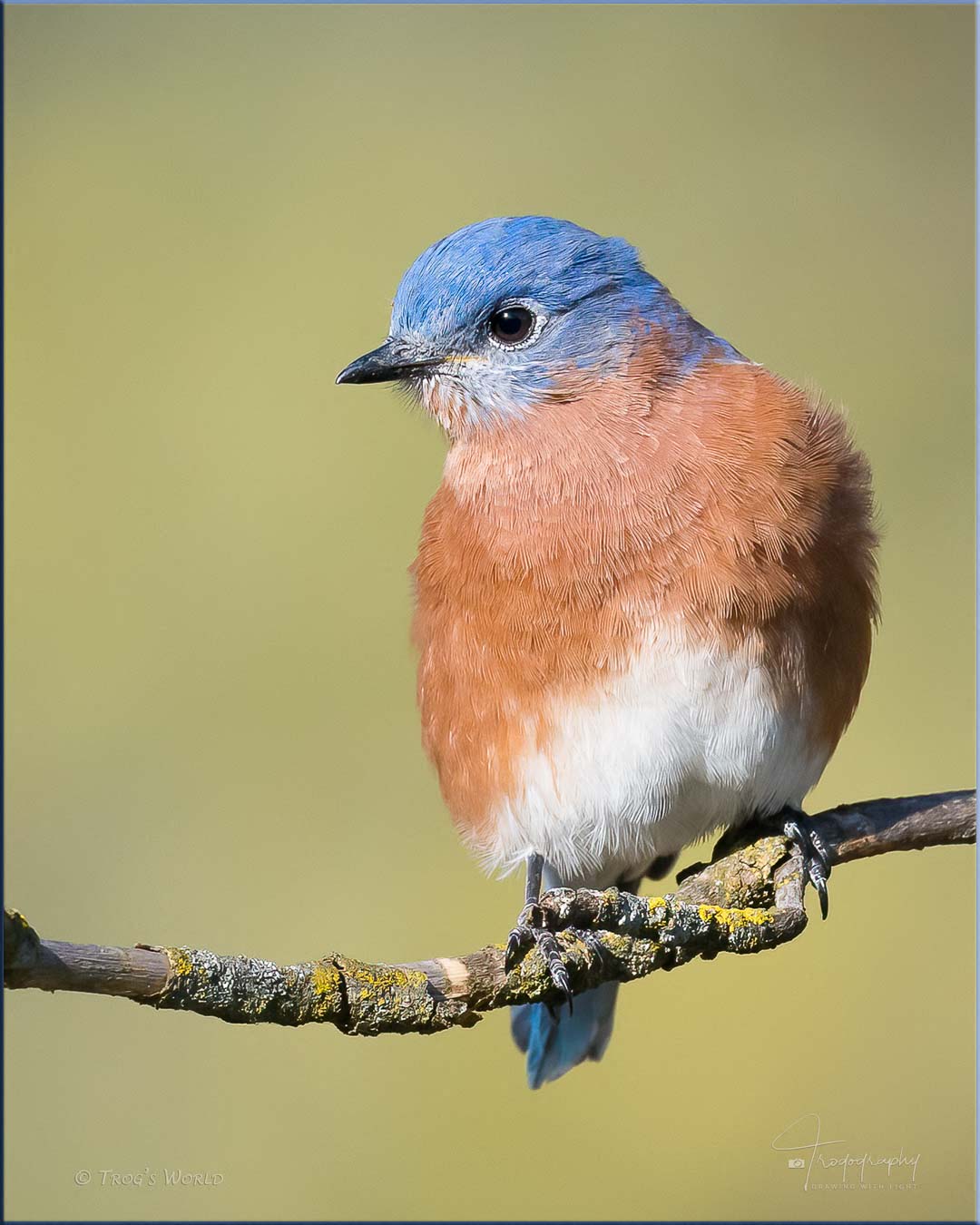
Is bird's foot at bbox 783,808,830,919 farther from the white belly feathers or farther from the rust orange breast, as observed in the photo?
the rust orange breast

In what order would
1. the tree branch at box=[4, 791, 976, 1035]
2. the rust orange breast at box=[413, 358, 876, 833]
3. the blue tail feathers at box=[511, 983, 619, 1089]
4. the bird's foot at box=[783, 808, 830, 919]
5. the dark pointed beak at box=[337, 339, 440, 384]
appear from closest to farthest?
the tree branch at box=[4, 791, 976, 1035], the rust orange breast at box=[413, 358, 876, 833], the bird's foot at box=[783, 808, 830, 919], the dark pointed beak at box=[337, 339, 440, 384], the blue tail feathers at box=[511, 983, 619, 1089]

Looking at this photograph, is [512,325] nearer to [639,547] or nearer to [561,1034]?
[639,547]

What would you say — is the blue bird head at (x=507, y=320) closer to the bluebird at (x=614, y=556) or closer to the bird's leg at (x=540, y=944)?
the bluebird at (x=614, y=556)

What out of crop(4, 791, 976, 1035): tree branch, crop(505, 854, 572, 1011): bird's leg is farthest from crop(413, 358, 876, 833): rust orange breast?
crop(505, 854, 572, 1011): bird's leg

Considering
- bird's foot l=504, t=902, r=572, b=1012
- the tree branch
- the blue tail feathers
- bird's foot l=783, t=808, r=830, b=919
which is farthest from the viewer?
the blue tail feathers

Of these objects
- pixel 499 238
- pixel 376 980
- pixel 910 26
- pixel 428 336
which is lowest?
pixel 376 980

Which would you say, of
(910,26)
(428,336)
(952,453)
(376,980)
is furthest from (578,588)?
(910,26)

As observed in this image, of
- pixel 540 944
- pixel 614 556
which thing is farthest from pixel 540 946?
pixel 614 556

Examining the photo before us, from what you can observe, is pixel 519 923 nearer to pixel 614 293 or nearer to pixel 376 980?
pixel 376 980
